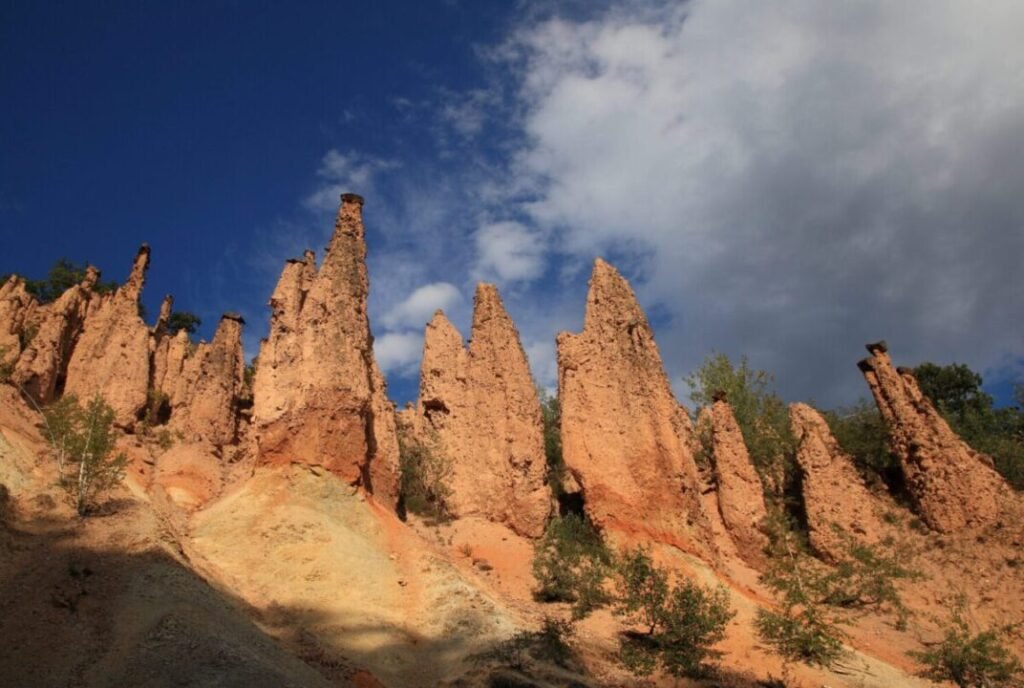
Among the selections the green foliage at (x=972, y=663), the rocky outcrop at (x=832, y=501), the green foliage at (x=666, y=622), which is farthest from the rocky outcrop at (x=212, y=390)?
the green foliage at (x=972, y=663)

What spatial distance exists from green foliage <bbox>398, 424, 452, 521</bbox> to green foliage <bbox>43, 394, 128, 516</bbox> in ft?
29.0

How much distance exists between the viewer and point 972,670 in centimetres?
1905

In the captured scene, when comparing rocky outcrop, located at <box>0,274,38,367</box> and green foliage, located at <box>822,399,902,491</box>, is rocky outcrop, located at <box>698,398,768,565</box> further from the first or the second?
rocky outcrop, located at <box>0,274,38,367</box>

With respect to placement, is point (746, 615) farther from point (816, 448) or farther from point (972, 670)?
point (816, 448)

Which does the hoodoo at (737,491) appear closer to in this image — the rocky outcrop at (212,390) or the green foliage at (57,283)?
the rocky outcrop at (212,390)

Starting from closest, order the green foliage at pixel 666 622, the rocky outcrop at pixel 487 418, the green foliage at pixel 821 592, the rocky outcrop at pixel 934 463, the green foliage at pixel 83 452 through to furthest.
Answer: the green foliage at pixel 666 622, the green foliage at pixel 83 452, the green foliage at pixel 821 592, the rocky outcrop at pixel 487 418, the rocky outcrop at pixel 934 463

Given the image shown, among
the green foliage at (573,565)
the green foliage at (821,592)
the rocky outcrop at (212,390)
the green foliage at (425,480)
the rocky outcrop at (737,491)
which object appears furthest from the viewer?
the rocky outcrop at (212,390)

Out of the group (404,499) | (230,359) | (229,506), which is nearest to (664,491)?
(404,499)

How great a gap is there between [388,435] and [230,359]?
8.71m

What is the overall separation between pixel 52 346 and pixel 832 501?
28837 millimetres

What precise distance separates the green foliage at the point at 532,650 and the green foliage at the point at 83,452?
9795mm

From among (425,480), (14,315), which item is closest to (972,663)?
(425,480)

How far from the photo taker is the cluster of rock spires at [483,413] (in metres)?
22.2

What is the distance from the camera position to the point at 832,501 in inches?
1022
